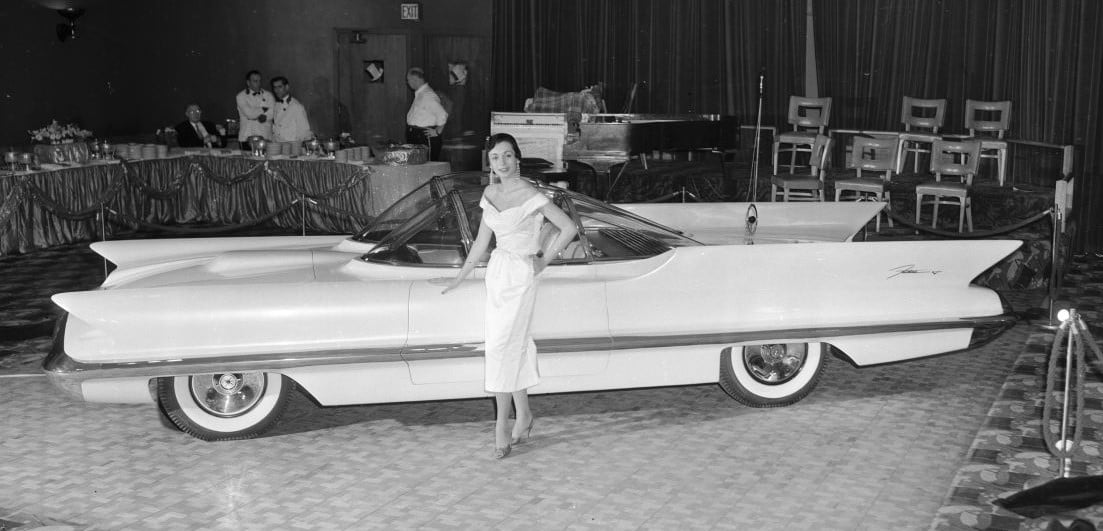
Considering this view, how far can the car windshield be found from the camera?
5699 millimetres

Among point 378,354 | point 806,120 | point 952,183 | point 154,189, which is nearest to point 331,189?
point 154,189

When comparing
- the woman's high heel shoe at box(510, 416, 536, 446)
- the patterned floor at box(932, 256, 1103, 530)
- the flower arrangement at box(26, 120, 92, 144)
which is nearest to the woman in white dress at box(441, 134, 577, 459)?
the woman's high heel shoe at box(510, 416, 536, 446)

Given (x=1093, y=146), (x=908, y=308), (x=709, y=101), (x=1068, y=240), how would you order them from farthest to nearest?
(x=709, y=101), (x=1093, y=146), (x=1068, y=240), (x=908, y=308)

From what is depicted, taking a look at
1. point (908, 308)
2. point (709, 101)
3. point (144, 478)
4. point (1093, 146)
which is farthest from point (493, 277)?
point (709, 101)

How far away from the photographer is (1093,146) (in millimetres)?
11180

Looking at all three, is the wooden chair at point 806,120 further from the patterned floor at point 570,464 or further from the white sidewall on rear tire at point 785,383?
the white sidewall on rear tire at point 785,383

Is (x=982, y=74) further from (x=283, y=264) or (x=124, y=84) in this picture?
(x=124, y=84)

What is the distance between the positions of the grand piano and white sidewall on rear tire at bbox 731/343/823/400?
5.93 m

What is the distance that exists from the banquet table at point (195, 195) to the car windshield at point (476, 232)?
18.0 feet

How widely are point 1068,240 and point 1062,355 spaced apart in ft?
9.87

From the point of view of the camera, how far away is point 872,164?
10.9 meters

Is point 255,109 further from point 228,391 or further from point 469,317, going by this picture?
point 469,317

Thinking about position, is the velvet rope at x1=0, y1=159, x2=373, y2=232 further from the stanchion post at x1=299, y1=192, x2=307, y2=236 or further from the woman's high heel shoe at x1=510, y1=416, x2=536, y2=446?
the woman's high heel shoe at x1=510, y1=416, x2=536, y2=446

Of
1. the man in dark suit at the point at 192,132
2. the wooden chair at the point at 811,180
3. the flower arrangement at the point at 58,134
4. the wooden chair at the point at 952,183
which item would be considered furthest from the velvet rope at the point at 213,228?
the wooden chair at the point at 952,183
